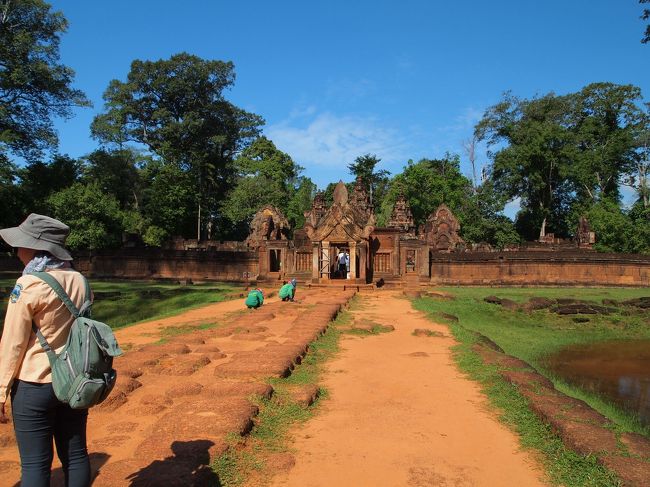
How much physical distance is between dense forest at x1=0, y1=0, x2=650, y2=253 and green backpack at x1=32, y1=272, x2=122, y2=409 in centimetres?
2952

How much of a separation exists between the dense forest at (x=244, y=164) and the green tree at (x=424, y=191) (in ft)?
0.44

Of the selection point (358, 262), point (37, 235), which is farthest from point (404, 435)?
point (358, 262)

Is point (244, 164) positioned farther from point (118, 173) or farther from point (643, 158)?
point (643, 158)

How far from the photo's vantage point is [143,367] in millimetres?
6047

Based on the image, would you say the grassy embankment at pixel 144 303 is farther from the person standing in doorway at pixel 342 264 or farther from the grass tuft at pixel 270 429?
the grass tuft at pixel 270 429

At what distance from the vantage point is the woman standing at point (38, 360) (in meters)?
2.59

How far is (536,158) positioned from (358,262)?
90.5 ft

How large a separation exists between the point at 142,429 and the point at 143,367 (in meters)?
1.97

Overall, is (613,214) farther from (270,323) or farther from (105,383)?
(105,383)

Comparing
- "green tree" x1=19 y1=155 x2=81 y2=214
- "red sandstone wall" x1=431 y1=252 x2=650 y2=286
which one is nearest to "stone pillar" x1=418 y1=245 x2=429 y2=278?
"red sandstone wall" x1=431 y1=252 x2=650 y2=286

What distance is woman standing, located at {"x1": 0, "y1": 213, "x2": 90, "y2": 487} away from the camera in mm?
2586

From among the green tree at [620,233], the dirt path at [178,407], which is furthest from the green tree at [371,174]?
the dirt path at [178,407]

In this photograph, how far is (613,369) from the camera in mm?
8719

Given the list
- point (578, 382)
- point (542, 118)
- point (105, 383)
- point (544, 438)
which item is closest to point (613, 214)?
point (542, 118)
